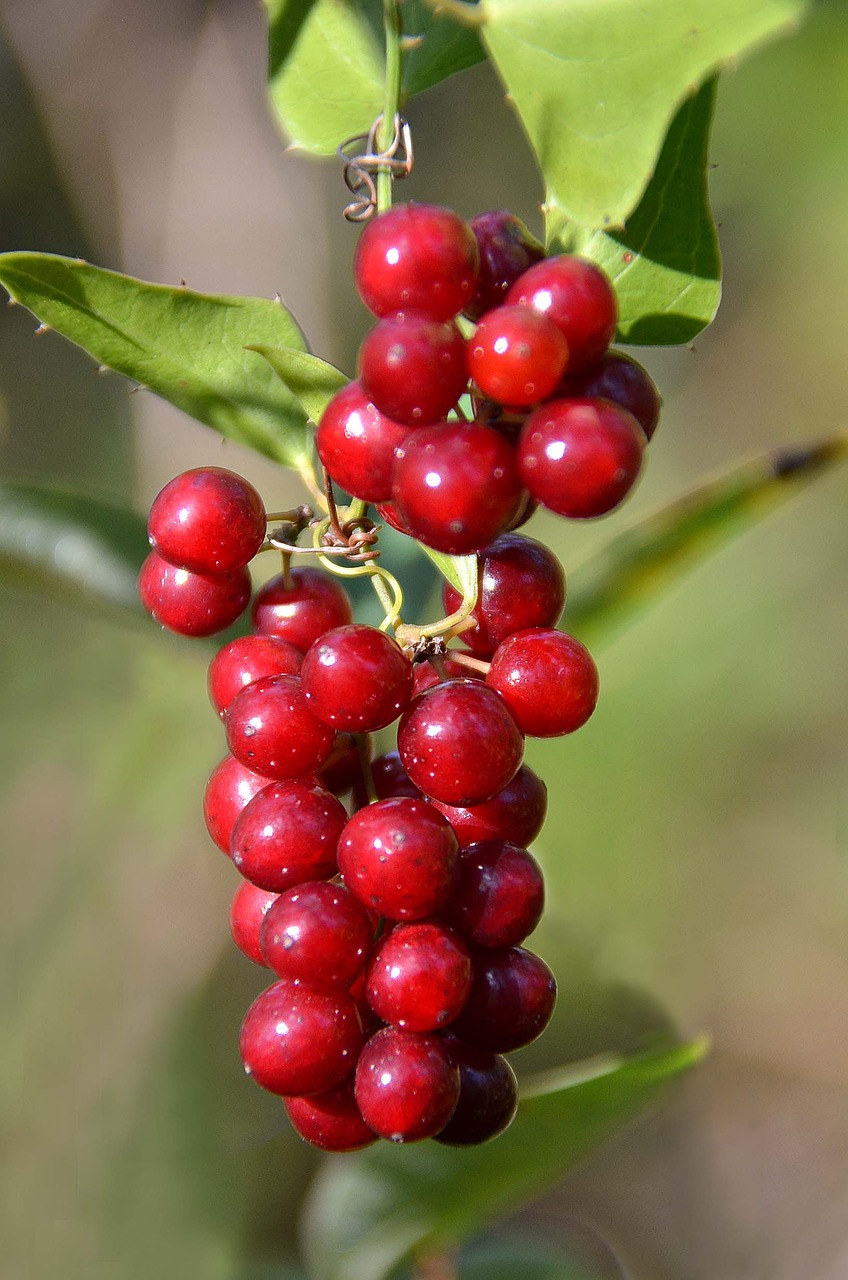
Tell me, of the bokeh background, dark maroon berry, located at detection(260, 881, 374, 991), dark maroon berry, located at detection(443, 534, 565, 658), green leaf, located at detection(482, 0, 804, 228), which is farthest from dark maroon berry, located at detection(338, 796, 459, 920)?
the bokeh background

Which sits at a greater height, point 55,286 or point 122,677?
point 55,286

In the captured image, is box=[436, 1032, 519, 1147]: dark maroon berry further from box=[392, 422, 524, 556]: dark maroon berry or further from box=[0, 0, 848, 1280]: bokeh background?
box=[0, 0, 848, 1280]: bokeh background

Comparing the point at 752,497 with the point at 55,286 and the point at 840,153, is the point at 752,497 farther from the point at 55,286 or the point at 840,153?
the point at 840,153

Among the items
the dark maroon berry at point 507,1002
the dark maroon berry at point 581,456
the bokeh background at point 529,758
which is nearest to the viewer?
the dark maroon berry at point 581,456

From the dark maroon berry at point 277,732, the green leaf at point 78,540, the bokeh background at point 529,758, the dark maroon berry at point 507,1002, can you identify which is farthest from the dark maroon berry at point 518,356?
the bokeh background at point 529,758

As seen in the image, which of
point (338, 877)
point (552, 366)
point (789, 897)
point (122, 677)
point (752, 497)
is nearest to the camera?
point (552, 366)

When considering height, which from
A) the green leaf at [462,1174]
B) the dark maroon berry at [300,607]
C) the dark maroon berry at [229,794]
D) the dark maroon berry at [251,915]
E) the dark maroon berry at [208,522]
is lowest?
the green leaf at [462,1174]

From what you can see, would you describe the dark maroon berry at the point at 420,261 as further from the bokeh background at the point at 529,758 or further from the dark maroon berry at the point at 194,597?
the bokeh background at the point at 529,758

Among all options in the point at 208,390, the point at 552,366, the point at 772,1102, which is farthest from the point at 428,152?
the point at 772,1102
